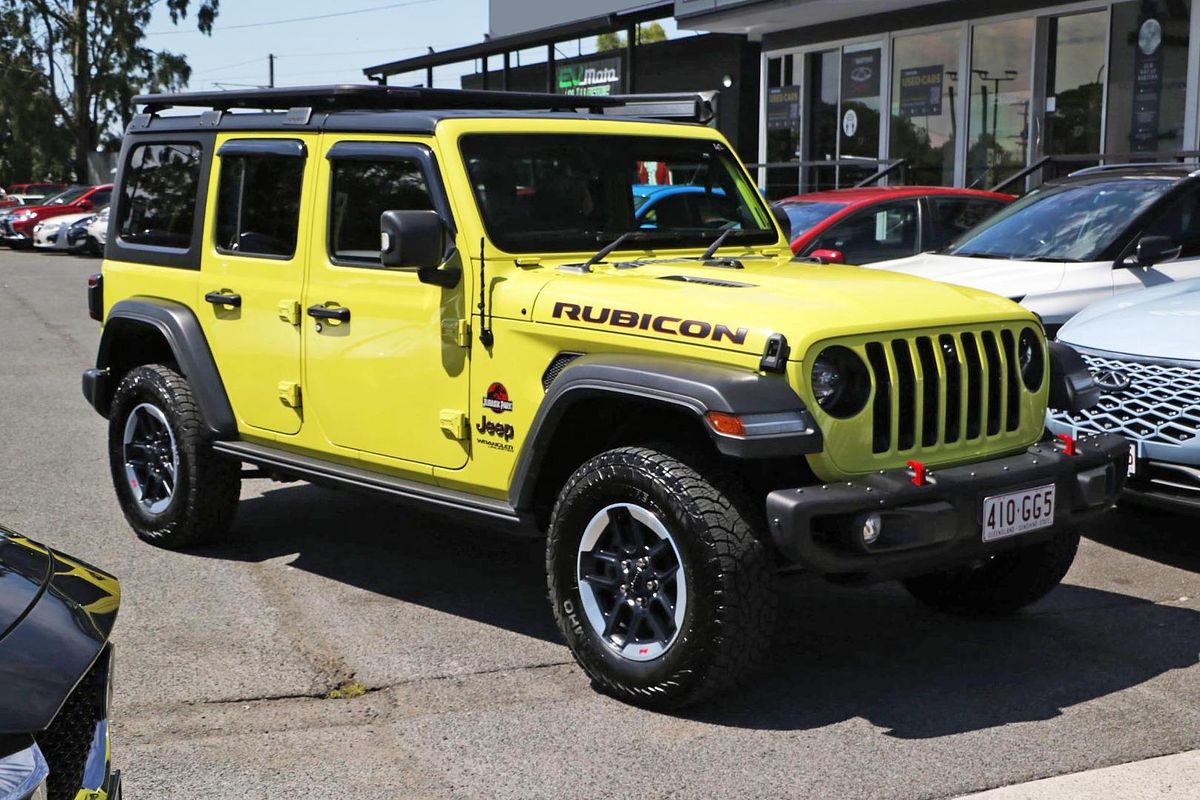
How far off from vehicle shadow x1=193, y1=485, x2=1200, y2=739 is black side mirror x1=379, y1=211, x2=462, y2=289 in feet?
4.51

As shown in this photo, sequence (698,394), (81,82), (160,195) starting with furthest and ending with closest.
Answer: (81,82)
(160,195)
(698,394)

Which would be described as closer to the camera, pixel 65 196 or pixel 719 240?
pixel 719 240

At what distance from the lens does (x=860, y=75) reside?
20859 mm

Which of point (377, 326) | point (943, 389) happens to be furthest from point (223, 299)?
point (943, 389)

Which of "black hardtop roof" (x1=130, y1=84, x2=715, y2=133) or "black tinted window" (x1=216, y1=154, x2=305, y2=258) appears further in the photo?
"black tinted window" (x1=216, y1=154, x2=305, y2=258)

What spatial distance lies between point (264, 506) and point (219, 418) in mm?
1478

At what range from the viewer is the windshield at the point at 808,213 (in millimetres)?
11164

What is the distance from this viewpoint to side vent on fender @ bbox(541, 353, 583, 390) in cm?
480

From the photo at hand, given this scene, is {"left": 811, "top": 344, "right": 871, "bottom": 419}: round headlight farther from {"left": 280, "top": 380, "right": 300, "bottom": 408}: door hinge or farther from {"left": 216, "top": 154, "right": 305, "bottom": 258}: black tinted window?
{"left": 216, "top": 154, "right": 305, "bottom": 258}: black tinted window

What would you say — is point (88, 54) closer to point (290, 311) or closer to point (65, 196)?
point (65, 196)

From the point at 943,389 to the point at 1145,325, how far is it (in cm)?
227

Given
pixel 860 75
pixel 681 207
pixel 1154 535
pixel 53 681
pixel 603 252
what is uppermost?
pixel 860 75

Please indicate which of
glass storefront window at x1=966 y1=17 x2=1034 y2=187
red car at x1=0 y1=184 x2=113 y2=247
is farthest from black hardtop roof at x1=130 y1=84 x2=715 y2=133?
red car at x1=0 y1=184 x2=113 y2=247

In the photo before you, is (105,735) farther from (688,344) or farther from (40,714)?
(688,344)
